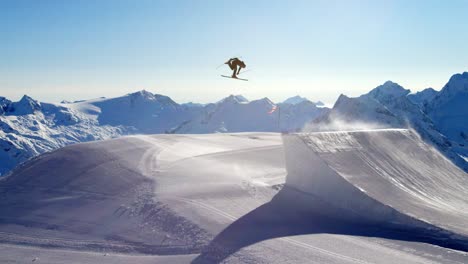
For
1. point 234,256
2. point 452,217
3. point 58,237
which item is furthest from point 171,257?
point 452,217

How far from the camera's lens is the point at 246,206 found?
16016 millimetres

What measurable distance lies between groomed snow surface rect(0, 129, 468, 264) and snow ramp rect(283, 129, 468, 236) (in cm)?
6

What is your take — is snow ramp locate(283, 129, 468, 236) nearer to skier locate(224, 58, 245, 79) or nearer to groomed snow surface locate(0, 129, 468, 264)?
groomed snow surface locate(0, 129, 468, 264)

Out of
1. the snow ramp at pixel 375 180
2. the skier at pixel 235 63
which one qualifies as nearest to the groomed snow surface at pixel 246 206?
the snow ramp at pixel 375 180

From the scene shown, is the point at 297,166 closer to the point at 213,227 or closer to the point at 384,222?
the point at 384,222

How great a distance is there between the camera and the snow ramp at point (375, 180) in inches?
602

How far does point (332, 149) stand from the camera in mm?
18062

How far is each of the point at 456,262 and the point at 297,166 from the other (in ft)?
24.6

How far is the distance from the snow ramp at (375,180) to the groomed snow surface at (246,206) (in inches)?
2.2

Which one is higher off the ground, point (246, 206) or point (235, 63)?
point (235, 63)

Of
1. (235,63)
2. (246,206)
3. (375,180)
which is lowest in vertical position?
(246,206)

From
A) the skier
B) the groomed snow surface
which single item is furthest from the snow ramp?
the skier

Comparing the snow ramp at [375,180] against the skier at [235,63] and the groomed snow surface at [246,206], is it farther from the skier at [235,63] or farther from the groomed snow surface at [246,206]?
the skier at [235,63]

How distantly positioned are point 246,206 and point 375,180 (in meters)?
5.94
